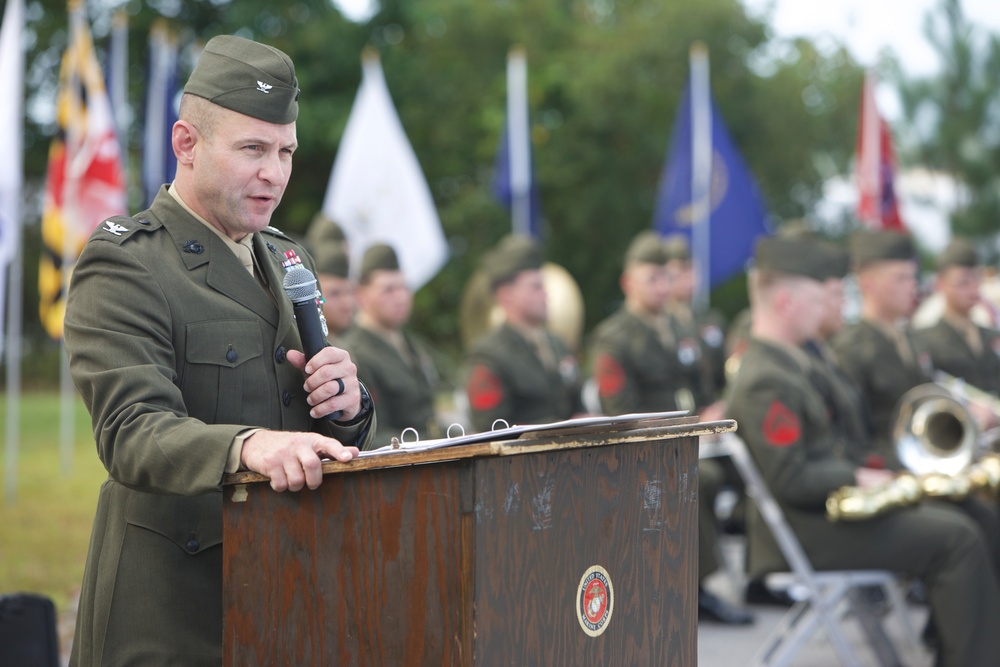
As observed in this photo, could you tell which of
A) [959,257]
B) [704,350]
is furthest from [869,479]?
[704,350]

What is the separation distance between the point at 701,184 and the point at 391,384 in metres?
7.45

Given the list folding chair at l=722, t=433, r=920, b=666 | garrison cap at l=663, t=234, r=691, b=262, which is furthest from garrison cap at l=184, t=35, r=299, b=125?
garrison cap at l=663, t=234, r=691, b=262

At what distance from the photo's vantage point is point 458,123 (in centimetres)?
3438

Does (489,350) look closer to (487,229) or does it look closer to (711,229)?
(711,229)

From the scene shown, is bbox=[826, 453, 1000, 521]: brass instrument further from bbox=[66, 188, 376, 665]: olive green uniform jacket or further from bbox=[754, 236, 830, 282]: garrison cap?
bbox=[66, 188, 376, 665]: olive green uniform jacket

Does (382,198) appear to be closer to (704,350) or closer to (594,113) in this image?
(704,350)

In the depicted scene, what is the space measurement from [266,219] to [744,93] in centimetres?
3164

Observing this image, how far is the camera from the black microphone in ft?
8.60

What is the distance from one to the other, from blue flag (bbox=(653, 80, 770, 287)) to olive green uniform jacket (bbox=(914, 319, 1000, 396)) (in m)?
4.55

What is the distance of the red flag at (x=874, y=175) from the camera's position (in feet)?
44.0

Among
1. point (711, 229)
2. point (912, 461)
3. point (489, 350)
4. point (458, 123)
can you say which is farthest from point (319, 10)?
point (912, 461)

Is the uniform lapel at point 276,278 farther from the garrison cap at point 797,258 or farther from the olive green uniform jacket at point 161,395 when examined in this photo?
the garrison cap at point 797,258

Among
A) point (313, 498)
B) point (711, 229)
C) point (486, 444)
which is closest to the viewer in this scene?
point (486, 444)

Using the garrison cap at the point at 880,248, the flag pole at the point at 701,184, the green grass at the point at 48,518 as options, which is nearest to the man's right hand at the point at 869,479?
the garrison cap at the point at 880,248
